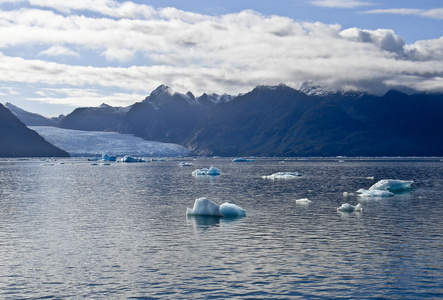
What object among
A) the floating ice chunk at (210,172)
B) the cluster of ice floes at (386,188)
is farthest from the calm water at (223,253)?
the floating ice chunk at (210,172)

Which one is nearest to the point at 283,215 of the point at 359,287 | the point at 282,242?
the point at 282,242

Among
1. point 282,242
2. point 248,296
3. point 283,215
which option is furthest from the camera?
point 283,215

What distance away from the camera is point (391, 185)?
67.3m

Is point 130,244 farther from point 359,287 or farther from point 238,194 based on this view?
point 238,194

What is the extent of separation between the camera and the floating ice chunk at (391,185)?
67.0 metres

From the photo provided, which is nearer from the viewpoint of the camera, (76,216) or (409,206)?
(76,216)

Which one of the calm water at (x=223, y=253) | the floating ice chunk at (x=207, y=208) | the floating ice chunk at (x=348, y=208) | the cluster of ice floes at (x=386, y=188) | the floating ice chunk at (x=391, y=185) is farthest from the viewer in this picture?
the floating ice chunk at (x=391, y=185)

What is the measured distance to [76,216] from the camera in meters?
47.0

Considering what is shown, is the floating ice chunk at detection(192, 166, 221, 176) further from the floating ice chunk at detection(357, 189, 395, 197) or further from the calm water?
the calm water

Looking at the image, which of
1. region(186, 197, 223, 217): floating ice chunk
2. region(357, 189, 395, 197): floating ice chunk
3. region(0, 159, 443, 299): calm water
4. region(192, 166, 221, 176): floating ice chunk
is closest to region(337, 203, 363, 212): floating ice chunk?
region(0, 159, 443, 299): calm water

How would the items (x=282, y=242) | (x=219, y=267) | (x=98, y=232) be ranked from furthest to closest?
1. (x=98, y=232)
2. (x=282, y=242)
3. (x=219, y=267)

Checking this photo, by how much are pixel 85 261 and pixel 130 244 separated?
5.16m

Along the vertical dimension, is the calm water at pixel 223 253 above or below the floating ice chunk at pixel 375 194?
below

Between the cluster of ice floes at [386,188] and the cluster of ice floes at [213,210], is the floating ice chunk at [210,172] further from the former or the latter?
the cluster of ice floes at [213,210]
